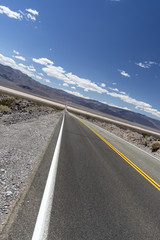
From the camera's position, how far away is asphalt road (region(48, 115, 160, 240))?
3.16 meters

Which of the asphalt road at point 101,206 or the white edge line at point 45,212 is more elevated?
the asphalt road at point 101,206

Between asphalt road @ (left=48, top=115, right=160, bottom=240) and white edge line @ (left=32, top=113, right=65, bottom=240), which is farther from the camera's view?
→ asphalt road @ (left=48, top=115, right=160, bottom=240)

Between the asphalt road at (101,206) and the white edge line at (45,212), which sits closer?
the white edge line at (45,212)

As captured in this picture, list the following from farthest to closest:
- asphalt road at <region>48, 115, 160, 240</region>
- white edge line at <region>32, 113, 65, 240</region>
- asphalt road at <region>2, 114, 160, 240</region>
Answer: asphalt road at <region>48, 115, 160, 240</region> → asphalt road at <region>2, 114, 160, 240</region> → white edge line at <region>32, 113, 65, 240</region>

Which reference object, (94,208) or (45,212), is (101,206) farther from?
(45,212)

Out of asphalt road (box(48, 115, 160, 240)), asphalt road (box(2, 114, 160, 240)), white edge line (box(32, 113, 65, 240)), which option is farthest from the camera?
asphalt road (box(48, 115, 160, 240))

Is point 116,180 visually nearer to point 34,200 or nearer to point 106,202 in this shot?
point 106,202

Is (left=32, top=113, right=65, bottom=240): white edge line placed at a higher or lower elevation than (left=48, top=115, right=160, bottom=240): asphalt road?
lower

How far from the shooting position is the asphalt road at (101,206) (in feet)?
10.4

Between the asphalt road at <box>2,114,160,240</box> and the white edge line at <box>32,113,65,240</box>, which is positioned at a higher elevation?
the asphalt road at <box>2,114,160,240</box>

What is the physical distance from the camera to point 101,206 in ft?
13.2

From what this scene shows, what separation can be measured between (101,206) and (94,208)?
0.77ft

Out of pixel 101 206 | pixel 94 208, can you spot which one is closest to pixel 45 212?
pixel 94 208

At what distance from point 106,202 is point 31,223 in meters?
1.97
